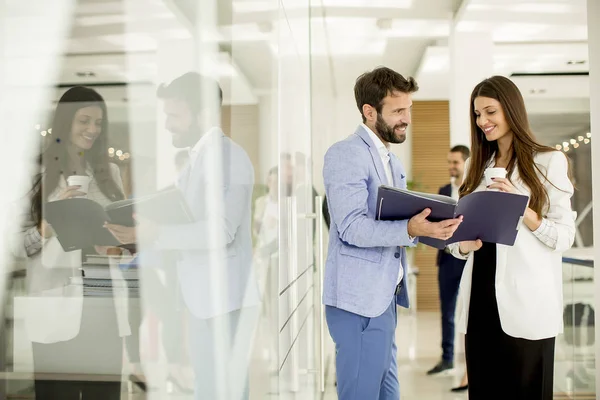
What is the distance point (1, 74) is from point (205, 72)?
0.45m

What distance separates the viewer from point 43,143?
0.90 meters

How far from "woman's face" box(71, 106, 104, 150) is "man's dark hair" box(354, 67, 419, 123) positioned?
4.04 ft

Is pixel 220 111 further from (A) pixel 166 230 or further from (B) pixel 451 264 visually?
(B) pixel 451 264

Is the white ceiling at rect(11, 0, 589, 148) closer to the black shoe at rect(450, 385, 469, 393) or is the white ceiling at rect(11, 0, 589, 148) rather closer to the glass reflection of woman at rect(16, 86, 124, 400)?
the glass reflection of woman at rect(16, 86, 124, 400)

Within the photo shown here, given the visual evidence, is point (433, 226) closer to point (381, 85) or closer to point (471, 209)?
point (471, 209)

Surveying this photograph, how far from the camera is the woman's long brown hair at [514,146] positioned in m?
1.96

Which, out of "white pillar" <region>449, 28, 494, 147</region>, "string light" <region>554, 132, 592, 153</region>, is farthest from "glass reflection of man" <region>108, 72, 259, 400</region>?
"white pillar" <region>449, 28, 494, 147</region>

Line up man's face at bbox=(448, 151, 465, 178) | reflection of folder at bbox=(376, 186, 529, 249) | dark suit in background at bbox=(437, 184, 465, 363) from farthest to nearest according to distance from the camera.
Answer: man's face at bbox=(448, 151, 465, 178), dark suit in background at bbox=(437, 184, 465, 363), reflection of folder at bbox=(376, 186, 529, 249)

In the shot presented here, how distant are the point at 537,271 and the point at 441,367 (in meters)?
2.94

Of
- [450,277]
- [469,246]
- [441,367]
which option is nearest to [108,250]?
[469,246]

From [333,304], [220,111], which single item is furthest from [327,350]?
[220,111]

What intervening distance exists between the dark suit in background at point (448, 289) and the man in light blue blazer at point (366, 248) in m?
2.54

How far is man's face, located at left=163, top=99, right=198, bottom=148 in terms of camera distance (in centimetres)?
112

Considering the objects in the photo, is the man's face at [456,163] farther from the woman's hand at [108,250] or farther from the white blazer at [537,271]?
the woman's hand at [108,250]
